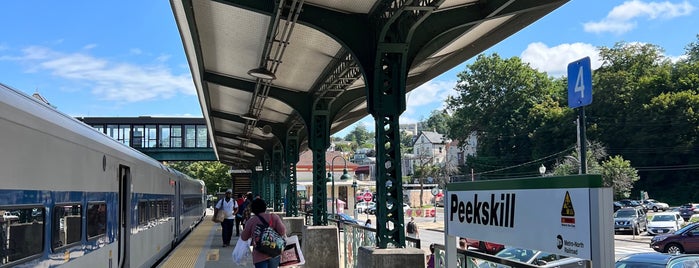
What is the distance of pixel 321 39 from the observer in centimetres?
1029

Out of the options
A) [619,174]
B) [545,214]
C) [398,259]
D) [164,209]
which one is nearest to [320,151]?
[164,209]

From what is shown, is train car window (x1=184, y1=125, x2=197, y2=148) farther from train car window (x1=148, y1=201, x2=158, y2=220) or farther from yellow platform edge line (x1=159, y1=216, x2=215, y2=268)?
train car window (x1=148, y1=201, x2=158, y2=220)

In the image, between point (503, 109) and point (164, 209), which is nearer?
point (164, 209)

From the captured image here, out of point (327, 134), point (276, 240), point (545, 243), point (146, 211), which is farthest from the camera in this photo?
point (327, 134)

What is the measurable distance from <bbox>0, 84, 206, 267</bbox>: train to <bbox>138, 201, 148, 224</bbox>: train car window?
392mm

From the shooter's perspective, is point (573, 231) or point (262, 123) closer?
point (573, 231)

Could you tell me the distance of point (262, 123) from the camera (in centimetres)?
2153

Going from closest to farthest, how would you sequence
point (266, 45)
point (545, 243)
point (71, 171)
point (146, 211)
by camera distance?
point (545, 243) → point (71, 171) → point (266, 45) → point (146, 211)

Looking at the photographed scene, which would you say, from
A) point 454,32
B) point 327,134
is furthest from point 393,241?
point 327,134

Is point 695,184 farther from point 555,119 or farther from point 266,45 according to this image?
point 266,45

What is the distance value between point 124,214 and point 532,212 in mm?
6868

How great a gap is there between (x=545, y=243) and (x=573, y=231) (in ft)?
0.89

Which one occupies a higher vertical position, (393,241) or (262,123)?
(262,123)

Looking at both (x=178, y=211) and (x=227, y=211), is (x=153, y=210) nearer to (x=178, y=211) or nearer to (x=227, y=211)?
(x=227, y=211)
